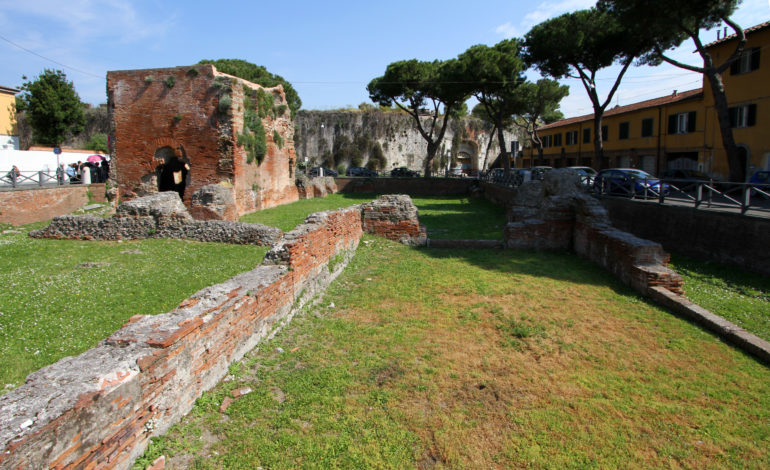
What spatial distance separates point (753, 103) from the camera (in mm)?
18812

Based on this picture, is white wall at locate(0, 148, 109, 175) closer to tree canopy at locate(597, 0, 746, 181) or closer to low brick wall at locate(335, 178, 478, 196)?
low brick wall at locate(335, 178, 478, 196)

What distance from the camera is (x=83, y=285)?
661cm

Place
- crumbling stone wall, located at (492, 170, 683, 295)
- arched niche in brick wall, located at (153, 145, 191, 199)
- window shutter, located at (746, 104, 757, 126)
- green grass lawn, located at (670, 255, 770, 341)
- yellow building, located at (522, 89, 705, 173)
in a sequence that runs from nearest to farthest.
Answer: green grass lawn, located at (670, 255, 770, 341) < crumbling stone wall, located at (492, 170, 683, 295) < arched niche in brick wall, located at (153, 145, 191, 199) < window shutter, located at (746, 104, 757, 126) < yellow building, located at (522, 89, 705, 173)

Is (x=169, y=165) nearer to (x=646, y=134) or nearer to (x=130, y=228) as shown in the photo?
(x=130, y=228)

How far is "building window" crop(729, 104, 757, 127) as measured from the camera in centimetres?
1883

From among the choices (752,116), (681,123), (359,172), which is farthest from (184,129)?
(681,123)

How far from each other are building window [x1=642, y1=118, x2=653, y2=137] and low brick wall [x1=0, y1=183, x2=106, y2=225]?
29555 millimetres

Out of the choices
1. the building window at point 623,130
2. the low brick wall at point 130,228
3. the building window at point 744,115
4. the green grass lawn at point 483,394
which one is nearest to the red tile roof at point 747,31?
the building window at point 744,115

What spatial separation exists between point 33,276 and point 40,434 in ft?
21.3

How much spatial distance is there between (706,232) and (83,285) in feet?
40.0

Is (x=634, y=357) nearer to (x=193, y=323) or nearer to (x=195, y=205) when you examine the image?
(x=193, y=323)

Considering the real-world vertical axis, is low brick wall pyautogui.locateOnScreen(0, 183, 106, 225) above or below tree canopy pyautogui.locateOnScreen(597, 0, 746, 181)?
below

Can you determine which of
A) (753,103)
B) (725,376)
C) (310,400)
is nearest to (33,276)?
(310,400)

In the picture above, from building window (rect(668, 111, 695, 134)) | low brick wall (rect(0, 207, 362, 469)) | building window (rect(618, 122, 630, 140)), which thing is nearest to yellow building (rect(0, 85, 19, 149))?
low brick wall (rect(0, 207, 362, 469))
